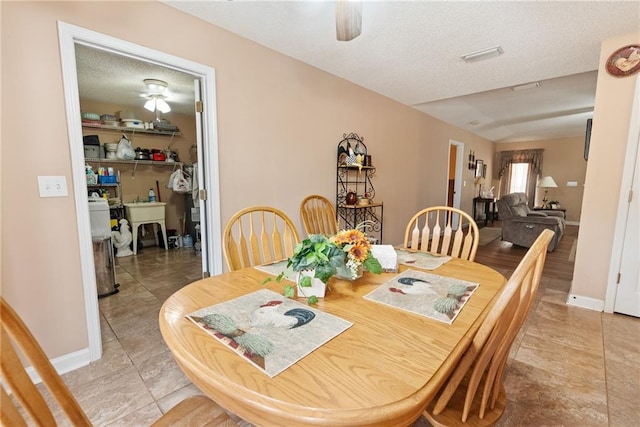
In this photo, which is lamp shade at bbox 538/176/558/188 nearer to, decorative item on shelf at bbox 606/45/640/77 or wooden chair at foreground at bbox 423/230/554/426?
decorative item on shelf at bbox 606/45/640/77

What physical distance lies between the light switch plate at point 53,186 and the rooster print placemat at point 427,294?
70.7 inches

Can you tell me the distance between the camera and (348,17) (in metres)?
1.32

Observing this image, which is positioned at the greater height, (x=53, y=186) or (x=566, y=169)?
(x=566, y=169)

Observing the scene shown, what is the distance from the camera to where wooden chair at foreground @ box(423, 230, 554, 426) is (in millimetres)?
728

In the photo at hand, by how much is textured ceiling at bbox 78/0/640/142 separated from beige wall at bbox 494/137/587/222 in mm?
4784

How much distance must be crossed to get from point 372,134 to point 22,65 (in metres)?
3.31

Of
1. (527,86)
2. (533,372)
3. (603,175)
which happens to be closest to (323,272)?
(533,372)

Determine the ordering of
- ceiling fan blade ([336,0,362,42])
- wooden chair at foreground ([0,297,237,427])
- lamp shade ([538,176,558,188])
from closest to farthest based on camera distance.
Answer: wooden chair at foreground ([0,297,237,427])
ceiling fan blade ([336,0,362,42])
lamp shade ([538,176,558,188])

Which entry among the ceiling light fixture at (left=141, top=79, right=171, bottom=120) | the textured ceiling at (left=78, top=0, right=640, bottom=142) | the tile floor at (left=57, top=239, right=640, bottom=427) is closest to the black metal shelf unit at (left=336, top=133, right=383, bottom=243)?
the textured ceiling at (left=78, top=0, right=640, bottom=142)

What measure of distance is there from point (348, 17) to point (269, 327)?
1.38m

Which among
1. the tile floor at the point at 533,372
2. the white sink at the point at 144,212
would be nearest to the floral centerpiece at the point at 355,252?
the tile floor at the point at 533,372

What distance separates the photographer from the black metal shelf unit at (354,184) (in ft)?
11.0

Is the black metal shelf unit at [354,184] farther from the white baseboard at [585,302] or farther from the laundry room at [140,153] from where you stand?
the laundry room at [140,153]

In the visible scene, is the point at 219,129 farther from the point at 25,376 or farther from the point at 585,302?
the point at 585,302
